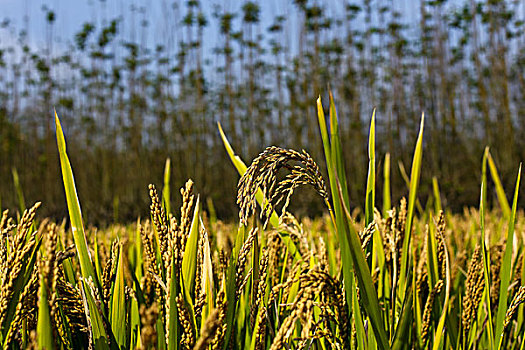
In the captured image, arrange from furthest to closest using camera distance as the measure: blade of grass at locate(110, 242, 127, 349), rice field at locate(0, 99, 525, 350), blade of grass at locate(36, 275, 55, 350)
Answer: blade of grass at locate(110, 242, 127, 349), rice field at locate(0, 99, 525, 350), blade of grass at locate(36, 275, 55, 350)

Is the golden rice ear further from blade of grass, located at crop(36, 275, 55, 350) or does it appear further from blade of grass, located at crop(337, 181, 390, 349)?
blade of grass, located at crop(36, 275, 55, 350)

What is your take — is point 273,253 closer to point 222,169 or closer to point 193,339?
point 193,339

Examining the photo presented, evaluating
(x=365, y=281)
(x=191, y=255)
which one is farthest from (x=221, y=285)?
(x=365, y=281)

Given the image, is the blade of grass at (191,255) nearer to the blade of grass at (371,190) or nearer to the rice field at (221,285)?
the rice field at (221,285)

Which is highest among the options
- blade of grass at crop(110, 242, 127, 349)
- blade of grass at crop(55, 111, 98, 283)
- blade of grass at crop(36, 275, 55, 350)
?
blade of grass at crop(55, 111, 98, 283)

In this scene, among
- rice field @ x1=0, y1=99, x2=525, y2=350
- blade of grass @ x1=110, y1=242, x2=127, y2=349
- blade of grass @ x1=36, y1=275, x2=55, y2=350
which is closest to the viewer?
blade of grass @ x1=36, y1=275, x2=55, y2=350

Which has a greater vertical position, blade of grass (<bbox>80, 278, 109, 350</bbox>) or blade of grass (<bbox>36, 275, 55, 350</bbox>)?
blade of grass (<bbox>36, 275, 55, 350</bbox>)

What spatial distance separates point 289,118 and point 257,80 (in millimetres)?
944

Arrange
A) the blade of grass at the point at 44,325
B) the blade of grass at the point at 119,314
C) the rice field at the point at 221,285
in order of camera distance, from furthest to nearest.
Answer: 1. the blade of grass at the point at 119,314
2. the rice field at the point at 221,285
3. the blade of grass at the point at 44,325

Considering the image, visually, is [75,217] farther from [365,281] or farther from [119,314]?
[365,281]

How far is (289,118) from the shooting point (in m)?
8.95

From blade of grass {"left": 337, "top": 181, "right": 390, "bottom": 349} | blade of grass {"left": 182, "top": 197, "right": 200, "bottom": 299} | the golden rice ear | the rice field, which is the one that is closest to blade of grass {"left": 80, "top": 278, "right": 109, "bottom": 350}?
the rice field

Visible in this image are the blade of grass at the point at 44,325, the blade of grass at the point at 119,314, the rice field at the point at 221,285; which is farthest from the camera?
the blade of grass at the point at 119,314

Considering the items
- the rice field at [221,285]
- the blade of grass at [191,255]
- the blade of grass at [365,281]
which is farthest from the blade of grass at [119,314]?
the blade of grass at [365,281]
